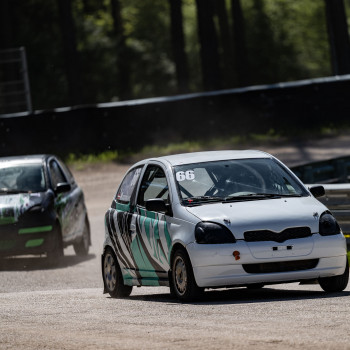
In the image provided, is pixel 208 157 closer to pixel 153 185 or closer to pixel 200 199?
pixel 153 185

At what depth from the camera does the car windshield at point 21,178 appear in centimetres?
1878

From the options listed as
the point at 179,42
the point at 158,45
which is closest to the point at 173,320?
the point at 179,42

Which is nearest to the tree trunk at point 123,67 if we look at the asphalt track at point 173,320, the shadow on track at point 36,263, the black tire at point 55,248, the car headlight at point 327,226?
the shadow on track at point 36,263

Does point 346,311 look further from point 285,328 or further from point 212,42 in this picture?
point 212,42

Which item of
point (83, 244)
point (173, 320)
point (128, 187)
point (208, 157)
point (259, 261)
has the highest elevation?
point (208, 157)

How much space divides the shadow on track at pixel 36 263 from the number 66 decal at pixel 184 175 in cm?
636

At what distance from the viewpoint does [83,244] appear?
20172mm

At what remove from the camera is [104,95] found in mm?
68562

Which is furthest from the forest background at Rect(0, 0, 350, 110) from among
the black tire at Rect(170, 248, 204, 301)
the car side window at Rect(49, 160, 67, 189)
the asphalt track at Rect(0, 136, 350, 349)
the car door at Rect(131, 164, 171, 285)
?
the black tire at Rect(170, 248, 204, 301)

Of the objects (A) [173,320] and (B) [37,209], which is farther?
(B) [37,209]

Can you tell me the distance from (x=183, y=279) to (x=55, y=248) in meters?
7.32

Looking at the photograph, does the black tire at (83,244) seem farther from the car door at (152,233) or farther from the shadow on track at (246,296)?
the car door at (152,233)

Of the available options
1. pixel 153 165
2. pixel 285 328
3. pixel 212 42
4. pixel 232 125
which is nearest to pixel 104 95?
pixel 212 42

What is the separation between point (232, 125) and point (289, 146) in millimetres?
1728
